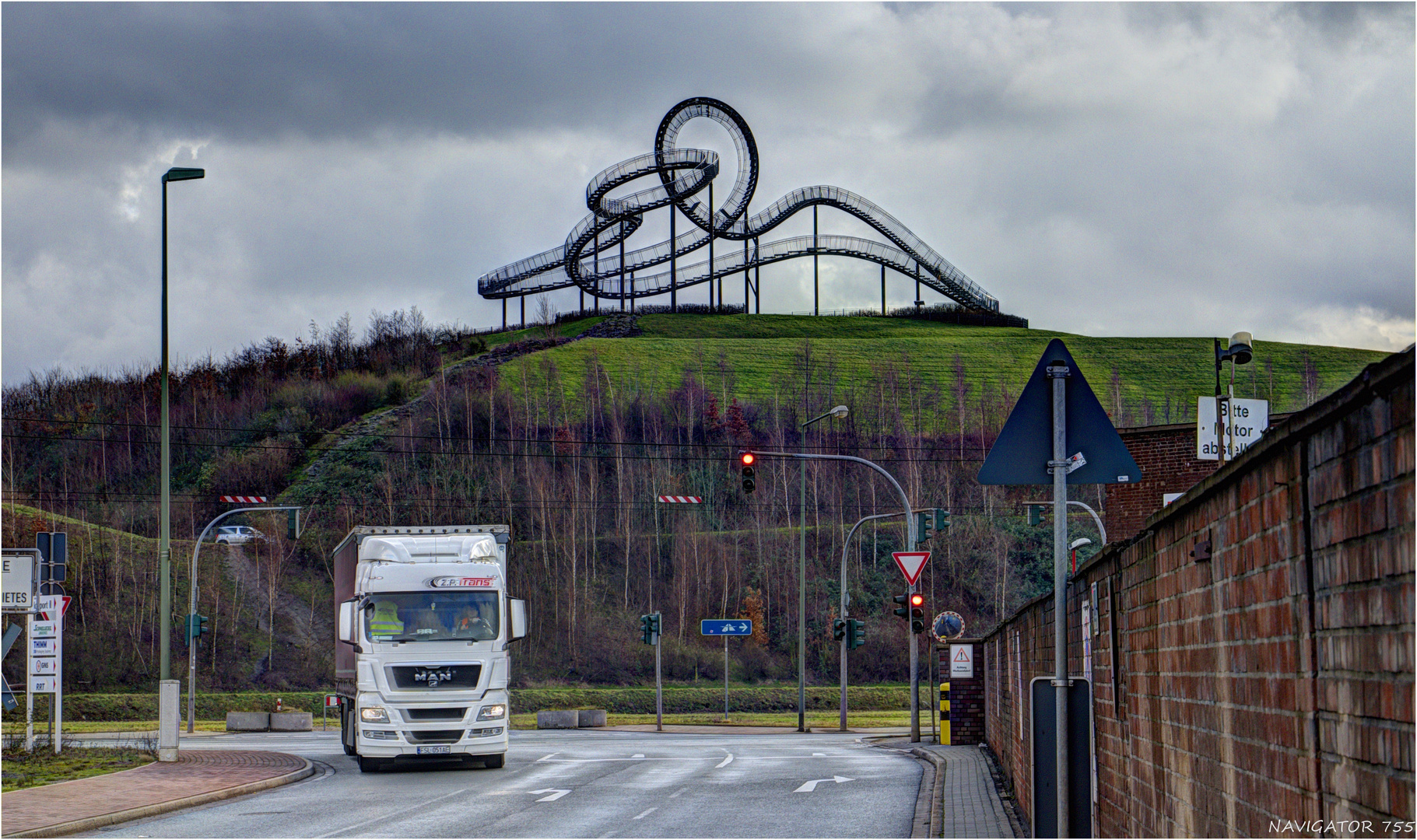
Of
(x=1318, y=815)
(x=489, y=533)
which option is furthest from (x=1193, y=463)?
(x=1318, y=815)

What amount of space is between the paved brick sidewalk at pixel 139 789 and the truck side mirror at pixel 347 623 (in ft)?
6.96

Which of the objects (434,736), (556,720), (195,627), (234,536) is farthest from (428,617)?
(234,536)

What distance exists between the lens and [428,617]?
810 inches

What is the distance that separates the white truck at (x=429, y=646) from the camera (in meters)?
20.3

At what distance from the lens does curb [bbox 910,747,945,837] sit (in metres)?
12.9

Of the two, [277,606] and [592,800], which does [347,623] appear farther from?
[277,606]

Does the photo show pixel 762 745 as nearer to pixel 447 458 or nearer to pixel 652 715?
pixel 652 715

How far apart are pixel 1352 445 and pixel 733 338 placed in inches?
4340

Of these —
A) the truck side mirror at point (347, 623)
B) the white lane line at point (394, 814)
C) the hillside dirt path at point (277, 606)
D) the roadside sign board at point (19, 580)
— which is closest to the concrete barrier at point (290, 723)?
the truck side mirror at point (347, 623)

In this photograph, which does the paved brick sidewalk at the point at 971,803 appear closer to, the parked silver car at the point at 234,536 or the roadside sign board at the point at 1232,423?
the roadside sign board at the point at 1232,423

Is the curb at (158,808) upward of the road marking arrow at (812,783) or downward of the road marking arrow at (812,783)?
upward

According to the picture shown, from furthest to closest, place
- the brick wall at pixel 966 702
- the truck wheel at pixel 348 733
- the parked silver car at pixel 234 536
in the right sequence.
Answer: the parked silver car at pixel 234 536 → the brick wall at pixel 966 702 → the truck wheel at pixel 348 733

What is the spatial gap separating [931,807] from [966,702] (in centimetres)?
1131

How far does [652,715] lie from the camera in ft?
164
